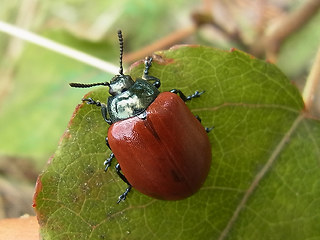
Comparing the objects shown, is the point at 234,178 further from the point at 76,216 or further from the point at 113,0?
the point at 113,0

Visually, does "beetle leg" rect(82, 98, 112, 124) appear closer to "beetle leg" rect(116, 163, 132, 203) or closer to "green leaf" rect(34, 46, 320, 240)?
"green leaf" rect(34, 46, 320, 240)

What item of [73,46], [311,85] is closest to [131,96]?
[311,85]

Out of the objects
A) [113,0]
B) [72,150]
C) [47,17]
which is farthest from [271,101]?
[47,17]

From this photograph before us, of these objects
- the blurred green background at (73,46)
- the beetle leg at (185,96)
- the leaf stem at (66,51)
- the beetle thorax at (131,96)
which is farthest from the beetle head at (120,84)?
the blurred green background at (73,46)

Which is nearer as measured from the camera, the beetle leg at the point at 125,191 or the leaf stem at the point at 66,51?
the beetle leg at the point at 125,191

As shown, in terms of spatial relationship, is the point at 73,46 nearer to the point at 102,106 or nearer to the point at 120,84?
the point at 120,84

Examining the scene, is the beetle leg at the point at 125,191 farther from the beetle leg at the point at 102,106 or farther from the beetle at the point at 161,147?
the beetle leg at the point at 102,106

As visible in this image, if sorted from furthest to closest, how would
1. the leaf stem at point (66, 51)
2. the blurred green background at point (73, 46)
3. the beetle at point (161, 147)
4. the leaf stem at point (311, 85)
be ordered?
the blurred green background at point (73, 46) < the leaf stem at point (66, 51) < the leaf stem at point (311, 85) < the beetle at point (161, 147)
